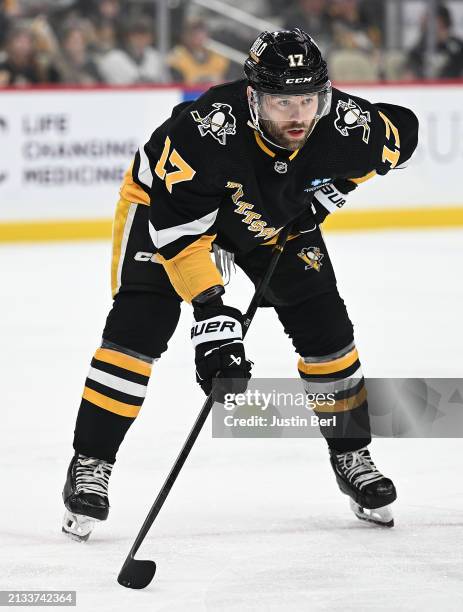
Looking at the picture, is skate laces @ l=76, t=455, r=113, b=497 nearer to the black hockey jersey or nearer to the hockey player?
the hockey player

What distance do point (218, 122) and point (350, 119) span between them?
11.7 inches

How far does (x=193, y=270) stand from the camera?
8.12 ft

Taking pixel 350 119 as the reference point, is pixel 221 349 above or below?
below

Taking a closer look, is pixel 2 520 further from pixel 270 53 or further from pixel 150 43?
pixel 150 43

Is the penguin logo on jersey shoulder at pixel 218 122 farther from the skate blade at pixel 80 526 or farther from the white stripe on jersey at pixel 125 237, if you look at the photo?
the skate blade at pixel 80 526

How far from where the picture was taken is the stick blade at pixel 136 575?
231 cm

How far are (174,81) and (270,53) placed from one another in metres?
5.61

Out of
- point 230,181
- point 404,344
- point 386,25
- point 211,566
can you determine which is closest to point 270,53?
point 230,181

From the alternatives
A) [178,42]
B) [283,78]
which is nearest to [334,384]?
[283,78]

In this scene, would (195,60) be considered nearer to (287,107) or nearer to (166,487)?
(287,107)

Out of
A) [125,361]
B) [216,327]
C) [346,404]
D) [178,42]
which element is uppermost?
[178,42]

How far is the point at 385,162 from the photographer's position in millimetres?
2688

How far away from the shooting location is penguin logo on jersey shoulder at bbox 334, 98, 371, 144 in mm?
2607

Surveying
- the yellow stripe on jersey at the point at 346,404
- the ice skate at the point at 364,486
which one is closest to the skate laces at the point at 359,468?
the ice skate at the point at 364,486
